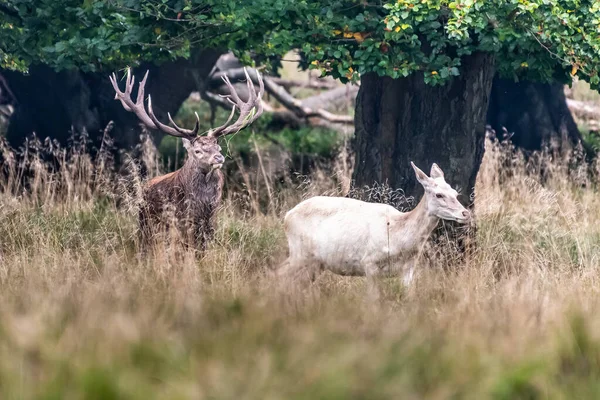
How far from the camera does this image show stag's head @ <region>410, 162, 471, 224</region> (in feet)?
23.0

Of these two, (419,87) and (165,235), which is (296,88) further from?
(165,235)

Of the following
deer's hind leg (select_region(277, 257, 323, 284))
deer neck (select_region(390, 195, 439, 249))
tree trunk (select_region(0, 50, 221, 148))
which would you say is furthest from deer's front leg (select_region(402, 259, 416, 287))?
tree trunk (select_region(0, 50, 221, 148))

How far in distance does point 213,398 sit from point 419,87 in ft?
18.9

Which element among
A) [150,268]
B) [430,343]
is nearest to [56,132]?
[150,268]

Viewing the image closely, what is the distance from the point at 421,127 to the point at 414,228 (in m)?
2.31

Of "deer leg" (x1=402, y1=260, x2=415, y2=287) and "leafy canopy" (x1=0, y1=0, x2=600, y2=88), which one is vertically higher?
"leafy canopy" (x1=0, y1=0, x2=600, y2=88)

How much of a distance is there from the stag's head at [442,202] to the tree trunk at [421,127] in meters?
1.97

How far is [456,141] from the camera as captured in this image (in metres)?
9.10

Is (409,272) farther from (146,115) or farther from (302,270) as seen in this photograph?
(146,115)

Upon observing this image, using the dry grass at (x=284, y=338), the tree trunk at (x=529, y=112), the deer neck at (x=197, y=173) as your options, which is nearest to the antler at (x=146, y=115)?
the deer neck at (x=197, y=173)

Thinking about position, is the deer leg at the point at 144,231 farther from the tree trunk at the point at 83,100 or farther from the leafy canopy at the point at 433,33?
the tree trunk at the point at 83,100

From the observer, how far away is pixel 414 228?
712 centimetres

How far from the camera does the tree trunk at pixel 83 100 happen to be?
12.6 metres

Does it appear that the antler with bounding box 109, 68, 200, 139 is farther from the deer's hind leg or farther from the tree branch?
the tree branch
